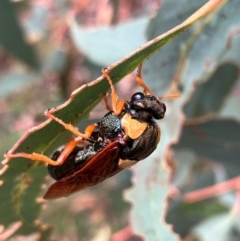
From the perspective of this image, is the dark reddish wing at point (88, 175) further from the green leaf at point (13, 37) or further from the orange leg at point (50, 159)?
the green leaf at point (13, 37)

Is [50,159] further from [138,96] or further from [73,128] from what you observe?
[138,96]

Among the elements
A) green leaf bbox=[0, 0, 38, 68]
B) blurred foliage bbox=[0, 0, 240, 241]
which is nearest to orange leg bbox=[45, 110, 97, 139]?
blurred foliage bbox=[0, 0, 240, 241]

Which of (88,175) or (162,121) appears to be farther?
(162,121)

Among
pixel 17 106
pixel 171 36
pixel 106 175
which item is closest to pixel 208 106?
pixel 106 175

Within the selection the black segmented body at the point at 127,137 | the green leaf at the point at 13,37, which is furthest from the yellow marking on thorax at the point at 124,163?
the green leaf at the point at 13,37

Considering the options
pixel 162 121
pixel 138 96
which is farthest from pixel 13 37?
pixel 138 96

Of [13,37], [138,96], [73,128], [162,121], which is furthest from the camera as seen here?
[13,37]
